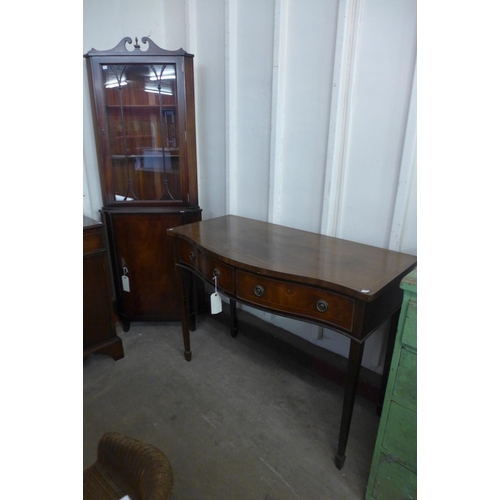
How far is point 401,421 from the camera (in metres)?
1.07

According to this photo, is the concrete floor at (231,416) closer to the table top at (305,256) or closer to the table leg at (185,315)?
the table leg at (185,315)

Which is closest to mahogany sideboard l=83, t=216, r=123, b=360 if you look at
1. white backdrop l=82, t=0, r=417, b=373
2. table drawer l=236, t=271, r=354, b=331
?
white backdrop l=82, t=0, r=417, b=373

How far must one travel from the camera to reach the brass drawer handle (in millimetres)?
1179

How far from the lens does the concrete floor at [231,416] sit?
1.33 meters

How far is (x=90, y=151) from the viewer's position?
2135 millimetres

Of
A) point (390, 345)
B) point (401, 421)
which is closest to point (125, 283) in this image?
point (390, 345)

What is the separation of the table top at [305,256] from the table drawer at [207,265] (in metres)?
0.05

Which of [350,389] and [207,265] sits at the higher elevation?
[207,265]

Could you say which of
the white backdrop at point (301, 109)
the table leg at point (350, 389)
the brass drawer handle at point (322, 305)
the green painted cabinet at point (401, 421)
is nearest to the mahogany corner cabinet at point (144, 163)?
the white backdrop at point (301, 109)

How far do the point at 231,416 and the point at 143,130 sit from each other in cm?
175

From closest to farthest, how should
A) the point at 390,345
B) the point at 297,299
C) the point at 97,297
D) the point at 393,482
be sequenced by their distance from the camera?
the point at 393,482 < the point at 297,299 < the point at 390,345 < the point at 97,297

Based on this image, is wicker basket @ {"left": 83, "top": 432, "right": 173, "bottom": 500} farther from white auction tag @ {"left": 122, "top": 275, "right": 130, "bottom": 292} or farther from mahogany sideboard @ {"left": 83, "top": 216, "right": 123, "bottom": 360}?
white auction tag @ {"left": 122, "top": 275, "right": 130, "bottom": 292}

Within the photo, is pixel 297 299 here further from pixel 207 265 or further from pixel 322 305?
pixel 207 265
